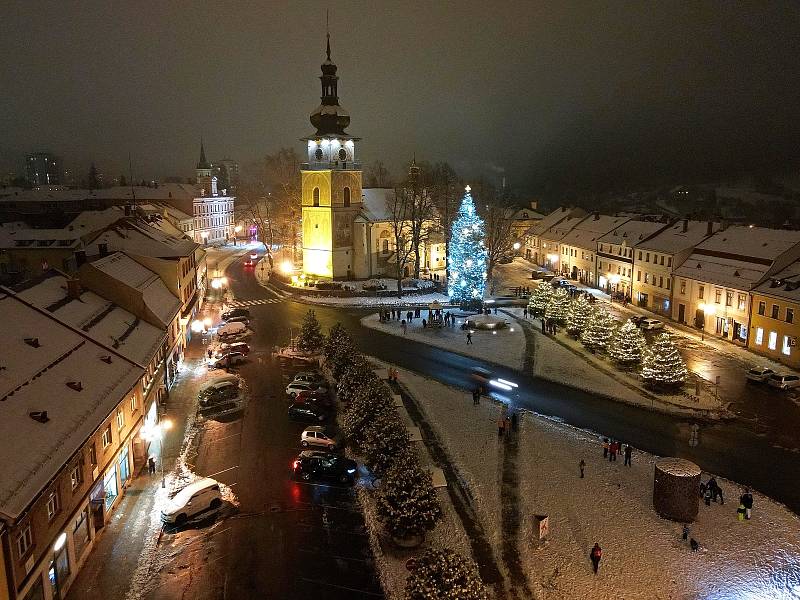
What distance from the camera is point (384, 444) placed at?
2322 cm

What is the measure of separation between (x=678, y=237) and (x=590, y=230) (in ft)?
59.7

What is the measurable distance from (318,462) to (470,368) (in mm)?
16877

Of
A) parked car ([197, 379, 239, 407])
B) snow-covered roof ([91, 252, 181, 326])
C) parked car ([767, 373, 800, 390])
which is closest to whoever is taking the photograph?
parked car ([197, 379, 239, 407])

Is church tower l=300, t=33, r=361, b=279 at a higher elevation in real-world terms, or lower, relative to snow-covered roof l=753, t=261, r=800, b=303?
higher

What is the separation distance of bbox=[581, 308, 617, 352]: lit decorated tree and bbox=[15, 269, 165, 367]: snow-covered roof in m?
27.2

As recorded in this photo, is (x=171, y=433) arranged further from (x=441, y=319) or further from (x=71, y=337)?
(x=441, y=319)

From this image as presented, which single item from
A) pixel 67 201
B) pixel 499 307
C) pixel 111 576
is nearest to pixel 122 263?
pixel 111 576

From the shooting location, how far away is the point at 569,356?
4147 centimetres

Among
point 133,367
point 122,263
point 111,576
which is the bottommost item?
point 111,576

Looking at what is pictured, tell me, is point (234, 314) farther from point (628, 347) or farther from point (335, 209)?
point (628, 347)

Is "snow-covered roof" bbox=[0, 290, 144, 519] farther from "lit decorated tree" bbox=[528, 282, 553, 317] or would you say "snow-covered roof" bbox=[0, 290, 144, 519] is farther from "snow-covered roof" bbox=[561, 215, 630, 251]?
"snow-covered roof" bbox=[561, 215, 630, 251]

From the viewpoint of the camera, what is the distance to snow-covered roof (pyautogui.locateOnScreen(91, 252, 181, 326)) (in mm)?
33031

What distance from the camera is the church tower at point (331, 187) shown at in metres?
67.3

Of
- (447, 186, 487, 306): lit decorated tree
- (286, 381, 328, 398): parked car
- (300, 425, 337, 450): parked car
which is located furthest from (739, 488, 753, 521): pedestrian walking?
(447, 186, 487, 306): lit decorated tree
